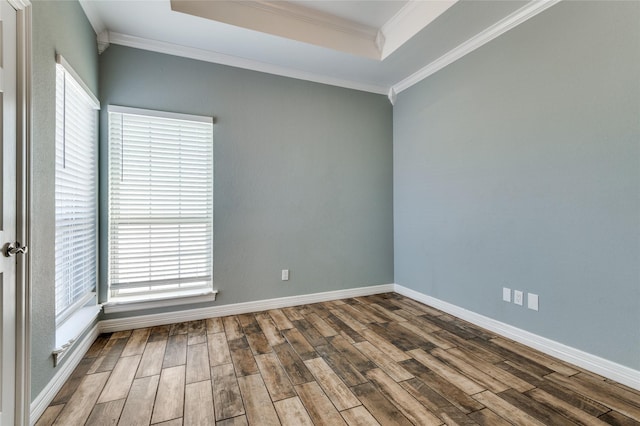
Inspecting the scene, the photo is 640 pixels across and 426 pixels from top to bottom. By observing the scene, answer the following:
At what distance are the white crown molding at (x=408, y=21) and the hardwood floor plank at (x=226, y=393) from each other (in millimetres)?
3249

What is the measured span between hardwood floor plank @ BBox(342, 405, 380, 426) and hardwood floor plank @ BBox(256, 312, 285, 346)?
39.6 inches

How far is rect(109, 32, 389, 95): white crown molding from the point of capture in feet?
9.05

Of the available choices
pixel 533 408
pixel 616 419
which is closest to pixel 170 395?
pixel 533 408

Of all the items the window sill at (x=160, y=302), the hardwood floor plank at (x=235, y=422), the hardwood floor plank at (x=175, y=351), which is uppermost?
the window sill at (x=160, y=302)

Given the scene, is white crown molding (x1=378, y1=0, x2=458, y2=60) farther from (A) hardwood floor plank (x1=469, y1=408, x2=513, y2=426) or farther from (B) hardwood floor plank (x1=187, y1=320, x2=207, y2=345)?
(B) hardwood floor plank (x1=187, y1=320, x2=207, y2=345)

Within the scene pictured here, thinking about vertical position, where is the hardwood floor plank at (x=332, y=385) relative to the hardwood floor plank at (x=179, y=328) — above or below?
below

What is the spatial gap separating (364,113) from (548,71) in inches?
77.7

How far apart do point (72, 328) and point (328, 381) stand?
1.89 meters

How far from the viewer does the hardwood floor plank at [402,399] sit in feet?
5.21

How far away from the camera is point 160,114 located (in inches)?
112

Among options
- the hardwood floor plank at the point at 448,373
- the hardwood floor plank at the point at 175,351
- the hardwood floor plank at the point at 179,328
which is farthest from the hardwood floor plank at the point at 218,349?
the hardwood floor plank at the point at 448,373

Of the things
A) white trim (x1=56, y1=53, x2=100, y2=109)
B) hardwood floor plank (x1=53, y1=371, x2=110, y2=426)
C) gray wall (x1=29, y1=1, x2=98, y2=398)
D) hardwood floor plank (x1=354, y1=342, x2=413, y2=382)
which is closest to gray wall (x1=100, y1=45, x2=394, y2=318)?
white trim (x1=56, y1=53, x2=100, y2=109)

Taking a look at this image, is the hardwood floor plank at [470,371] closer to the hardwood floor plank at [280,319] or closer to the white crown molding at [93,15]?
the hardwood floor plank at [280,319]

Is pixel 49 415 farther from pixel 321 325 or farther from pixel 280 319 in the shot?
pixel 321 325
